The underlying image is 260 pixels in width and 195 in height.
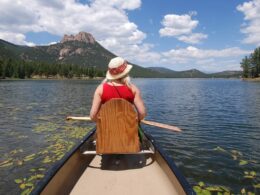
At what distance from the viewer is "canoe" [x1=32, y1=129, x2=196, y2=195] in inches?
229

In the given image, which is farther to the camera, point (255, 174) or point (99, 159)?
point (255, 174)

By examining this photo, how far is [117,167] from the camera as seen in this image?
746 centimetres

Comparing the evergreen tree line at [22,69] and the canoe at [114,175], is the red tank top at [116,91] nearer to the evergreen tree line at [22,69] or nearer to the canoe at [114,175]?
the canoe at [114,175]

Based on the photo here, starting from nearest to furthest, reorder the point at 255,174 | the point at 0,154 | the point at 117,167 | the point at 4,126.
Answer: the point at 117,167, the point at 255,174, the point at 0,154, the point at 4,126

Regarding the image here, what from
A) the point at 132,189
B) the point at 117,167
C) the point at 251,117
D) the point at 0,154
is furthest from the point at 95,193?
the point at 251,117

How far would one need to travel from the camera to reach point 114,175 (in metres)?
6.95

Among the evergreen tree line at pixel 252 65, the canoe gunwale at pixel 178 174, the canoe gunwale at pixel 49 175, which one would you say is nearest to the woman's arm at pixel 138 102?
the canoe gunwale at pixel 178 174

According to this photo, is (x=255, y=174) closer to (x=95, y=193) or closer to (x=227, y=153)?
(x=227, y=153)

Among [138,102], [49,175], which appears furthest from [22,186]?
[138,102]

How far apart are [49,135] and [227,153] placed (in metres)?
11.2

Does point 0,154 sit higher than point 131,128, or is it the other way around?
point 131,128

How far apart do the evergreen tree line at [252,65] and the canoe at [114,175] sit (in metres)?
167

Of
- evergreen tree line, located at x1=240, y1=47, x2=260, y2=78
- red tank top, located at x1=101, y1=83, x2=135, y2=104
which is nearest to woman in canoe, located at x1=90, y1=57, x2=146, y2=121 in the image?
red tank top, located at x1=101, y1=83, x2=135, y2=104

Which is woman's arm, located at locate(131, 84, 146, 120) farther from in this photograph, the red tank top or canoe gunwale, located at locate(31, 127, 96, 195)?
canoe gunwale, located at locate(31, 127, 96, 195)
